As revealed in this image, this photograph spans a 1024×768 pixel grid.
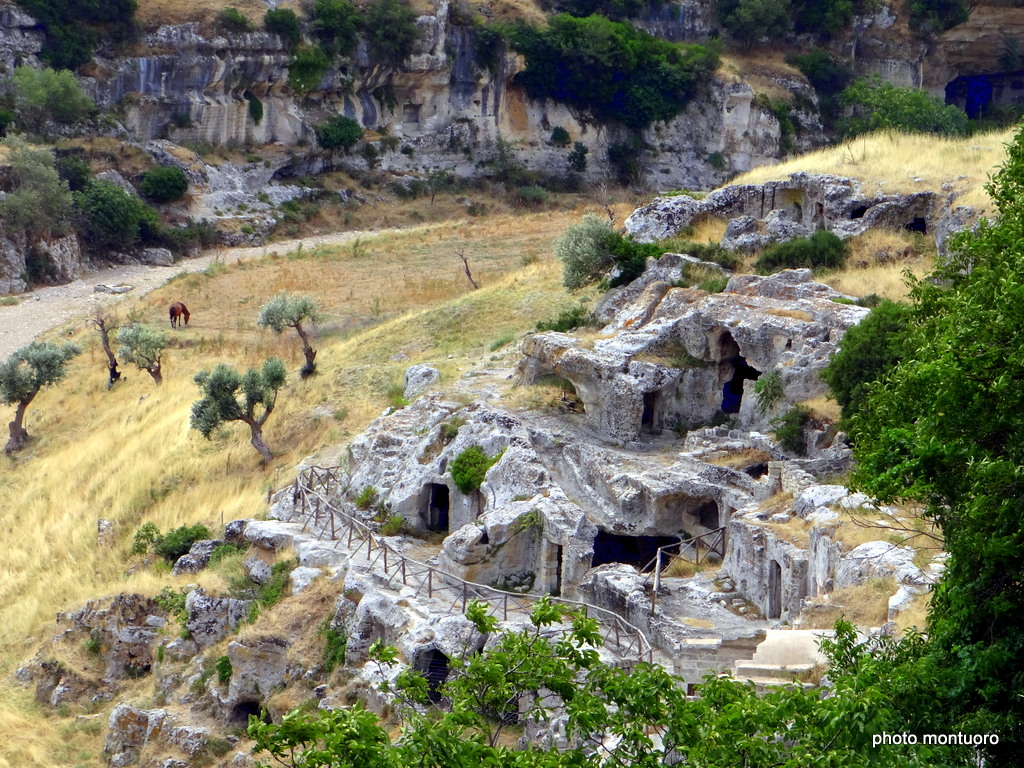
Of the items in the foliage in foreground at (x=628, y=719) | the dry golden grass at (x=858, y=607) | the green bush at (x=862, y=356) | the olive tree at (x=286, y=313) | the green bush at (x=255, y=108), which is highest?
the green bush at (x=255, y=108)

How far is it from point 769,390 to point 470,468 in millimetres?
6002

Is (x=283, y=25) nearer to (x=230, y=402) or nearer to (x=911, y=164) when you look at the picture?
(x=230, y=402)

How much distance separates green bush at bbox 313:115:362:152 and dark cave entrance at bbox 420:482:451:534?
48902mm

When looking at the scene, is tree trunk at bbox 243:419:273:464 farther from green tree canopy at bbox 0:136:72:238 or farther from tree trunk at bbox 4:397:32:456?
green tree canopy at bbox 0:136:72:238

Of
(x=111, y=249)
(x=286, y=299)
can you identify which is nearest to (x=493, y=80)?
(x=111, y=249)

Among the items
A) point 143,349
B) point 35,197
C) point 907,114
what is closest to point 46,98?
point 35,197

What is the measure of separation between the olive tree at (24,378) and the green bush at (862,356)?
2610 cm

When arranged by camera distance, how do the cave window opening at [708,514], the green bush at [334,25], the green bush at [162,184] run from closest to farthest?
1. the cave window opening at [708,514]
2. the green bush at [162,184]
3. the green bush at [334,25]

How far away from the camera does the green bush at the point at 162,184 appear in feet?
224

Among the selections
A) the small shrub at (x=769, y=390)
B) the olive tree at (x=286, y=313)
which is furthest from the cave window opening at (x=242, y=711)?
the olive tree at (x=286, y=313)

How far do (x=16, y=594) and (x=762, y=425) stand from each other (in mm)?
16820

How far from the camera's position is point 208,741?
78.6ft

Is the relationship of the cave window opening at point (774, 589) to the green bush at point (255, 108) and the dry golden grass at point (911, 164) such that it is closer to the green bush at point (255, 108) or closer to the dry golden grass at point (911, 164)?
the dry golden grass at point (911, 164)

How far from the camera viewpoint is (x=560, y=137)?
79312mm
